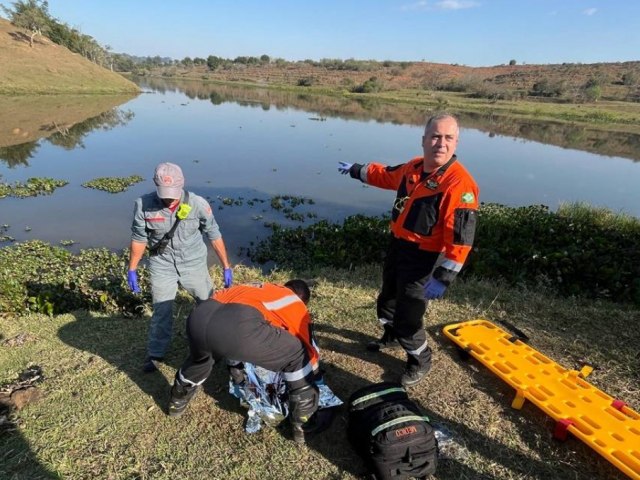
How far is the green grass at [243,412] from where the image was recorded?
115 inches

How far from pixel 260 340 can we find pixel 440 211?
5.58 ft

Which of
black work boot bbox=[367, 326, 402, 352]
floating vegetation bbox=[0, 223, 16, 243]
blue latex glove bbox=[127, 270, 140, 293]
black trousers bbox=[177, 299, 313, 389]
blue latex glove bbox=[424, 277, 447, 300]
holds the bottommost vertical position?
floating vegetation bbox=[0, 223, 16, 243]

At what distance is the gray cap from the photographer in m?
3.40

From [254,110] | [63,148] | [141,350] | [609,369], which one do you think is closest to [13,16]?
[254,110]

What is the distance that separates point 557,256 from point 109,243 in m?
9.19

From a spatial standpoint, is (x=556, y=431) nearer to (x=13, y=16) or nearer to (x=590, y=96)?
(x=590, y=96)

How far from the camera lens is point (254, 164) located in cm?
1745

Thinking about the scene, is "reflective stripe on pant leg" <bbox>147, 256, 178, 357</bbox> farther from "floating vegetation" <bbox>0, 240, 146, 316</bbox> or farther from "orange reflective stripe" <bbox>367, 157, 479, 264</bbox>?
"orange reflective stripe" <bbox>367, 157, 479, 264</bbox>

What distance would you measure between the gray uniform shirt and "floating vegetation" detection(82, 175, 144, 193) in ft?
35.0

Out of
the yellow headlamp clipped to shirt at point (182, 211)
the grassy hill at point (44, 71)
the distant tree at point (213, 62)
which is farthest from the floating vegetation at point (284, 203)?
the distant tree at point (213, 62)

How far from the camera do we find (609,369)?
13.4 ft

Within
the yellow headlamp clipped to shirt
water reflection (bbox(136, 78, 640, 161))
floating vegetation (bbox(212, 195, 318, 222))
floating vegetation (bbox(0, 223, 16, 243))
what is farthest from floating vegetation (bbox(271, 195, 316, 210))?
water reflection (bbox(136, 78, 640, 161))

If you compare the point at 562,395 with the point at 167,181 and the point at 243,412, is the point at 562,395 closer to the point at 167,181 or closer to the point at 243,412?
the point at 243,412

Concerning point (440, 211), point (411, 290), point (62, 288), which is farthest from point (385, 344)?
point (62, 288)
